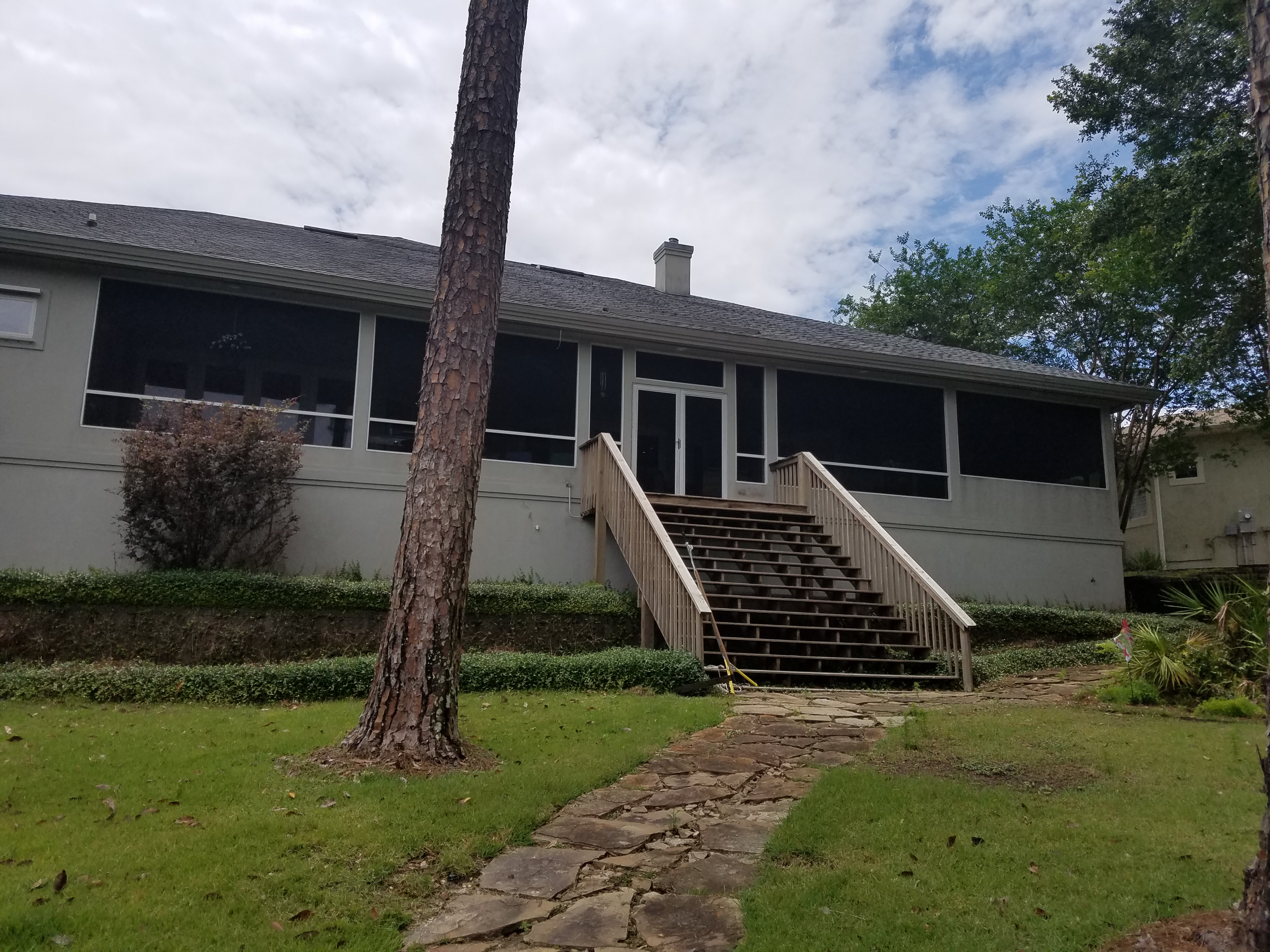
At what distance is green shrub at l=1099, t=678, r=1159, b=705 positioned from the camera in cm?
802

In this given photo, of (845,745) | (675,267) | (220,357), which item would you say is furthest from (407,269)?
(845,745)

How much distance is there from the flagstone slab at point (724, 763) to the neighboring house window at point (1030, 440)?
10.2m

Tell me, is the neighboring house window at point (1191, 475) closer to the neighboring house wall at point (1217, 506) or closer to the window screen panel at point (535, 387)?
the neighboring house wall at point (1217, 506)

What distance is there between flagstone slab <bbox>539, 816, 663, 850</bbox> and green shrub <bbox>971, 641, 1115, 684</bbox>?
625 centimetres

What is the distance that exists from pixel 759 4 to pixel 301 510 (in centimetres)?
763

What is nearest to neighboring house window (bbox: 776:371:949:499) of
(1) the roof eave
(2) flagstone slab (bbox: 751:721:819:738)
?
(1) the roof eave

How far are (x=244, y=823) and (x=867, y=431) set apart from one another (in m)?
11.7

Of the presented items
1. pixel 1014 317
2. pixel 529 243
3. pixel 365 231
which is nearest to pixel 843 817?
pixel 365 231

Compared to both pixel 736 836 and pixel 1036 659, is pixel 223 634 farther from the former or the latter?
pixel 1036 659

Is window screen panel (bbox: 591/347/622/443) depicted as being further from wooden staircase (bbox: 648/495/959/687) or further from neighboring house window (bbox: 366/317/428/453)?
neighboring house window (bbox: 366/317/428/453)

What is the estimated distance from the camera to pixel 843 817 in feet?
14.2

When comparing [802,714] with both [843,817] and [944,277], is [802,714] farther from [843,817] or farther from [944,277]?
[944,277]

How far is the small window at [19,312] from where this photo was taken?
10812 millimetres

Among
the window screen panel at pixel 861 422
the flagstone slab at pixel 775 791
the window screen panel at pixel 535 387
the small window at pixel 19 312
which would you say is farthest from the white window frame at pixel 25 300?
the flagstone slab at pixel 775 791
